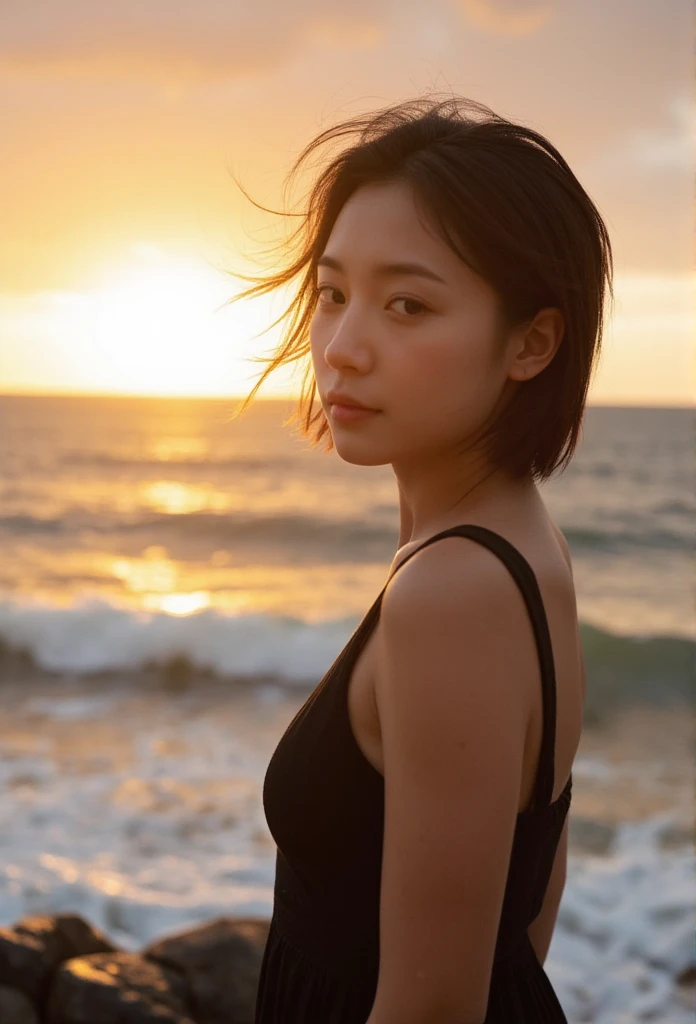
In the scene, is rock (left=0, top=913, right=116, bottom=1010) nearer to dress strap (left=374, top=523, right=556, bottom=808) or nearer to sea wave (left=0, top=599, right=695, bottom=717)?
dress strap (left=374, top=523, right=556, bottom=808)

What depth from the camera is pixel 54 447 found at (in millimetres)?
52750

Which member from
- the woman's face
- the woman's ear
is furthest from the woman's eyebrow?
the woman's ear

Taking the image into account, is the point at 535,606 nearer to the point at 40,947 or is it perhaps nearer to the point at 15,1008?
the point at 15,1008

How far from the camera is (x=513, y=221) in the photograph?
1.39 meters

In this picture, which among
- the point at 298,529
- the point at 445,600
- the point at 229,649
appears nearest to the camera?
the point at 445,600

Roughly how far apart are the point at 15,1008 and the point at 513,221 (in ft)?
12.2

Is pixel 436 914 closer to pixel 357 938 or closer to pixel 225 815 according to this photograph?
pixel 357 938

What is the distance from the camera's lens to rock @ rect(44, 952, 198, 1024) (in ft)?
12.3

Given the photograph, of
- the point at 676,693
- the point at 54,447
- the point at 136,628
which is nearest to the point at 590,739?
the point at 676,693

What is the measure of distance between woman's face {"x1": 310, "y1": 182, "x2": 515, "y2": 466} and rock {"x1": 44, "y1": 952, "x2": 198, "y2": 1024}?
3.19m

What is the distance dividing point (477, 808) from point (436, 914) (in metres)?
0.15

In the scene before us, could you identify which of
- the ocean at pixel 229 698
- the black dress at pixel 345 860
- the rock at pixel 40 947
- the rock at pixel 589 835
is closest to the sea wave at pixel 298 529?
the ocean at pixel 229 698

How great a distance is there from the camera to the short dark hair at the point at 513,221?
1.39 m

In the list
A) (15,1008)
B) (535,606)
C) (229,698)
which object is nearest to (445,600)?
(535,606)
